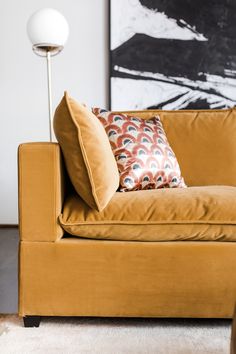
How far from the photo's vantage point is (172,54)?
354cm

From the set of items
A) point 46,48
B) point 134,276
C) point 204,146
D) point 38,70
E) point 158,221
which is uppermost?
point 46,48

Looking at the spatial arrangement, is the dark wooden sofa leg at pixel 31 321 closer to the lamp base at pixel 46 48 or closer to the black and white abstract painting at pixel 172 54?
the lamp base at pixel 46 48

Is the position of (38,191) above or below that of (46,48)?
below

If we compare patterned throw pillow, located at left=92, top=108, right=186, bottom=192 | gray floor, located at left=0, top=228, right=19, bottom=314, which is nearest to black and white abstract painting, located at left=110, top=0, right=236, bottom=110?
gray floor, located at left=0, top=228, right=19, bottom=314

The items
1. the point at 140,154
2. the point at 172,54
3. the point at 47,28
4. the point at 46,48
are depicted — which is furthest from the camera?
the point at 172,54

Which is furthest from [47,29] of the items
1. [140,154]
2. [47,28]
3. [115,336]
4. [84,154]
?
[115,336]

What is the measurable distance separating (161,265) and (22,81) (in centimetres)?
232

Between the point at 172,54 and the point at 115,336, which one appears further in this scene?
the point at 172,54

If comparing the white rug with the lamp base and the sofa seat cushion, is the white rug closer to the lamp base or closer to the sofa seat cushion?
the sofa seat cushion

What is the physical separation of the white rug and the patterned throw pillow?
574 mm

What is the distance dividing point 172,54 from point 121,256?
2.19m

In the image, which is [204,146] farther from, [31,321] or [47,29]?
[31,321]

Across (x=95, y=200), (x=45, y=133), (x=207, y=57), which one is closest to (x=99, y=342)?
(x=95, y=200)

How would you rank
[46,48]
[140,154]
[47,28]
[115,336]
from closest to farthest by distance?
[115,336] → [140,154] → [47,28] → [46,48]
